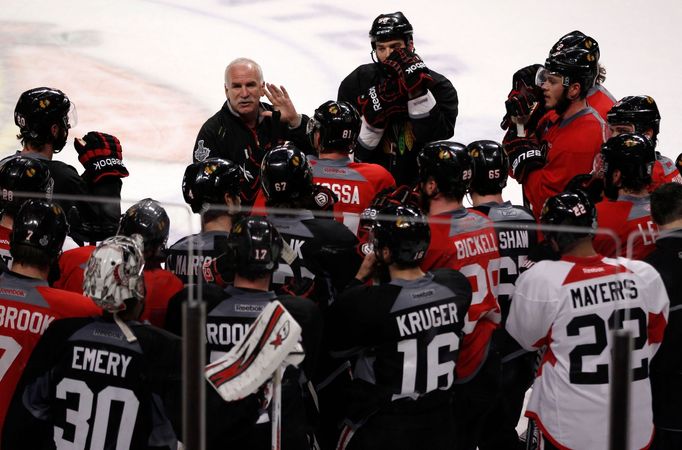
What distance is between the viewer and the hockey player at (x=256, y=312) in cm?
361

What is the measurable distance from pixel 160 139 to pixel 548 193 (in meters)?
3.44

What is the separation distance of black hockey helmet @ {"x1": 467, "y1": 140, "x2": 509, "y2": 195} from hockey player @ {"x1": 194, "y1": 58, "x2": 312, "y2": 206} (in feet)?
5.39

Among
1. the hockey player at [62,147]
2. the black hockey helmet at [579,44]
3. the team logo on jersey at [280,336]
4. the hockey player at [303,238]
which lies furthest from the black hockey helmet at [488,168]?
the team logo on jersey at [280,336]

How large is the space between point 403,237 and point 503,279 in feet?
2.79

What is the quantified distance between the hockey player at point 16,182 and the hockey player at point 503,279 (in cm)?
179

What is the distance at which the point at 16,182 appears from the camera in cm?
456

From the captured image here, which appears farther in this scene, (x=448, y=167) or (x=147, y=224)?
(x=448, y=167)

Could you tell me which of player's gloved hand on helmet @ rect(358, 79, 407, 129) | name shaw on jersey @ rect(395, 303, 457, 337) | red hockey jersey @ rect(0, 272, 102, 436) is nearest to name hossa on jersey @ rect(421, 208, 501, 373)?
name shaw on jersey @ rect(395, 303, 457, 337)

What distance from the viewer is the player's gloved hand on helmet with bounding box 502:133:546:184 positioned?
5.79 metres

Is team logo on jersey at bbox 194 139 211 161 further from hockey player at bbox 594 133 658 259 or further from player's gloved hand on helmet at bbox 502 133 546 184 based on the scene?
hockey player at bbox 594 133 658 259

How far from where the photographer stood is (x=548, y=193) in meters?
5.77

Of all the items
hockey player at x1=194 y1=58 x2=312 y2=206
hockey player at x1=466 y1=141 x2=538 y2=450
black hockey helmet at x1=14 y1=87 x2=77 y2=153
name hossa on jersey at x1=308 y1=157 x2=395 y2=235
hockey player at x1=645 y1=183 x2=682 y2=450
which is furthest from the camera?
hockey player at x1=194 y1=58 x2=312 y2=206

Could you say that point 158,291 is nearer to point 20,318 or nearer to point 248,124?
point 20,318

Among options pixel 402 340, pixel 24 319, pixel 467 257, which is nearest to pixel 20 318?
pixel 24 319
